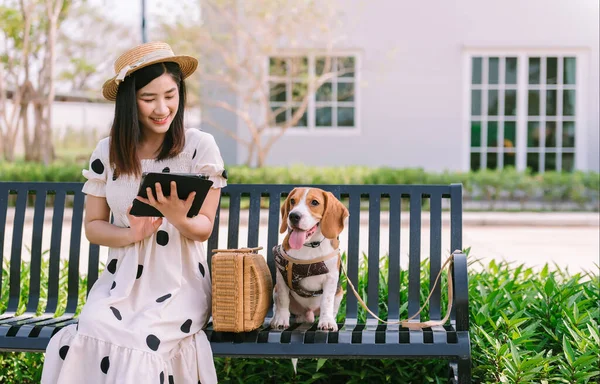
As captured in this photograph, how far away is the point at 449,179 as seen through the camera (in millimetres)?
14656

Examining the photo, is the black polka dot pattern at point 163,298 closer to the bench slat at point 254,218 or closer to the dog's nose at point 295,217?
the dog's nose at point 295,217

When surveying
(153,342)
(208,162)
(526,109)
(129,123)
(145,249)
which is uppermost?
(526,109)

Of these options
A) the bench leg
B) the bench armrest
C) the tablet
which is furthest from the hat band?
the bench leg

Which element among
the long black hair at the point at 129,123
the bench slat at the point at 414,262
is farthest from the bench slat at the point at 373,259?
the long black hair at the point at 129,123

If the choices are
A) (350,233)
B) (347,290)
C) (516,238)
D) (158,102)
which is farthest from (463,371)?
(516,238)

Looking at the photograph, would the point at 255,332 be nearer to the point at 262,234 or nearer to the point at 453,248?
the point at 453,248

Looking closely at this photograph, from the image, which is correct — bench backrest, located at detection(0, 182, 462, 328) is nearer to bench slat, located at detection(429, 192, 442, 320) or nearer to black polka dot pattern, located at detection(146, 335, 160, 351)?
bench slat, located at detection(429, 192, 442, 320)

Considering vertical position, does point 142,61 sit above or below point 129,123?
above

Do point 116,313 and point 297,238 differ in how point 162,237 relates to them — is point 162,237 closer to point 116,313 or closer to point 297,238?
point 116,313

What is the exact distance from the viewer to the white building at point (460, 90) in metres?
17.0

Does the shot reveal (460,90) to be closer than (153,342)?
No

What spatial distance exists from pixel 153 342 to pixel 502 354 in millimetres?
1423

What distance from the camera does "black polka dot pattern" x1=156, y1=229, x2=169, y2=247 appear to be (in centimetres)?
336

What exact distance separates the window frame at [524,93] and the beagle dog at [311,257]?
559 inches
